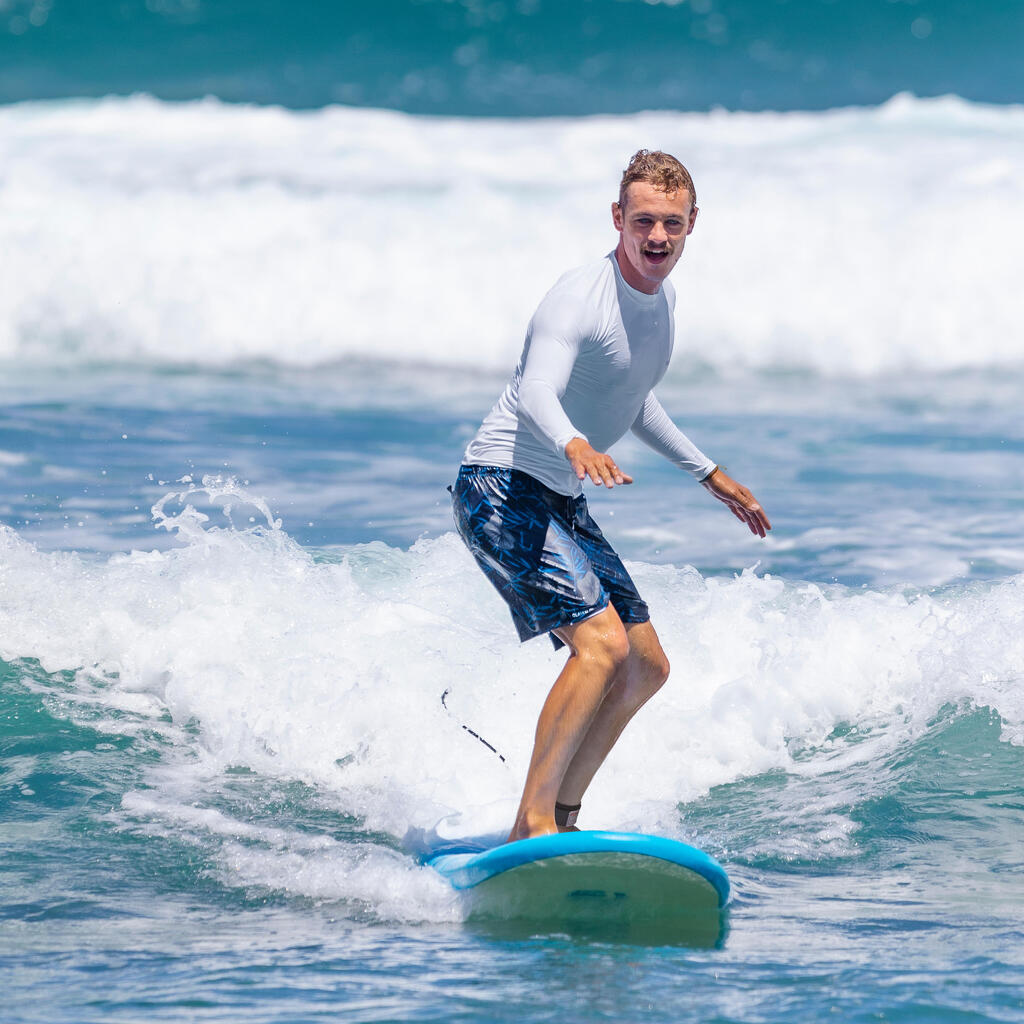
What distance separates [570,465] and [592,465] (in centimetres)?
42

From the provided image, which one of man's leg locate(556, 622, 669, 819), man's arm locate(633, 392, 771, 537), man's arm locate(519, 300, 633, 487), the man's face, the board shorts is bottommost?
man's leg locate(556, 622, 669, 819)

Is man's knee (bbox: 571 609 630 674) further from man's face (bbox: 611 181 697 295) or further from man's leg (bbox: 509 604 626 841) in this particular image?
man's face (bbox: 611 181 697 295)

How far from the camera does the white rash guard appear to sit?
3.85 metres

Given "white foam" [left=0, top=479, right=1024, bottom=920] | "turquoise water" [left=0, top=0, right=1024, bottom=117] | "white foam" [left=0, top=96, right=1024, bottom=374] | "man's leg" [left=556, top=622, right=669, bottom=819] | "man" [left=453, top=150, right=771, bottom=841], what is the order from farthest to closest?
"turquoise water" [left=0, top=0, right=1024, bottom=117] < "white foam" [left=0, top=96, right=1024, bottom=374] < "white foam" [left=0, top=479, right=1024, bottom=920] < "man's leg" [left=556, top=622, right=669, bottom=819] < "man" [left=453, top=150, right=771, bottom=841]

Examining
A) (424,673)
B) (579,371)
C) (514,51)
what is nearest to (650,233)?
(579,371)

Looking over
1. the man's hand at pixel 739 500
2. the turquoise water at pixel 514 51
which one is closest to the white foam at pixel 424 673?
the man's hand at pixel 739 500

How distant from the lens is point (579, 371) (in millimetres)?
4051

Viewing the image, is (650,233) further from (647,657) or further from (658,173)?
(647,657)

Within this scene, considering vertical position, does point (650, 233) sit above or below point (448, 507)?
above

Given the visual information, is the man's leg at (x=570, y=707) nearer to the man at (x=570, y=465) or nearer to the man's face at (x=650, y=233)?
the man at (x=570, y=465)

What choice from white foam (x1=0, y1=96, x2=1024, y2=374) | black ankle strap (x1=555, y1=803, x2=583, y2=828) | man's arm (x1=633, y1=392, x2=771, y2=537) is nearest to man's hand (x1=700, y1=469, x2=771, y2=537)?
man's arm (x1=633, y1=392, x2=771, y2=537)

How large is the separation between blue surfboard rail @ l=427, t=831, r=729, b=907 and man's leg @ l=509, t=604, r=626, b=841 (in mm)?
96

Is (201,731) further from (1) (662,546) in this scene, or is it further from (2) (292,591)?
(1) (662,546)

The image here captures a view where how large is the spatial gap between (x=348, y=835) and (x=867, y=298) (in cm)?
1448
